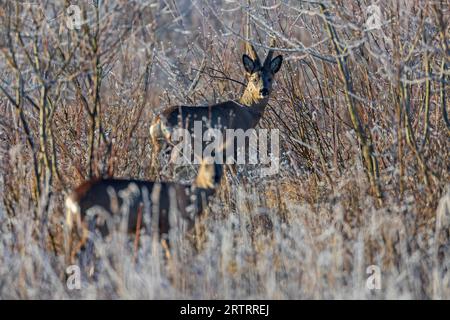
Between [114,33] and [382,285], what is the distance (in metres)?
2.98

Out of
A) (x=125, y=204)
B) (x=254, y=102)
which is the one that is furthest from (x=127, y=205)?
(x=254, y=102)

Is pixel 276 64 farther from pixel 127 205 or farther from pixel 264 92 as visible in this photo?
pixel 127 205

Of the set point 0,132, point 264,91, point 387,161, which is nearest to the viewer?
point 387,161

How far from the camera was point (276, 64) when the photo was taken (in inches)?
425

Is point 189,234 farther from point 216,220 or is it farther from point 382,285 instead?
point 382,285

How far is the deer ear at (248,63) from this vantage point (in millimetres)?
10829

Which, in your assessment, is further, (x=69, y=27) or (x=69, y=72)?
(x=69, y=72)

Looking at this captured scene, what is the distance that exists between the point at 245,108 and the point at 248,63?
54 cm

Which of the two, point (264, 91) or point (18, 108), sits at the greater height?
point (264, 91)

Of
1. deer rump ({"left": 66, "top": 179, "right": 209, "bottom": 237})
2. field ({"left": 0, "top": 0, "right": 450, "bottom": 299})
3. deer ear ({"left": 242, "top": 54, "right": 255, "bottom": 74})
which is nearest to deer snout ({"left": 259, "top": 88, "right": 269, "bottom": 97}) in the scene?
deer ear ({"left": 242, "top": 54, "right": 255, "bottom": 74})

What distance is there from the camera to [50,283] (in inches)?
258

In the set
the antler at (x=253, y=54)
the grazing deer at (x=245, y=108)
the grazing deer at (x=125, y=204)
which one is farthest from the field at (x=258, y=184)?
the antler at (x=253, y=54)
